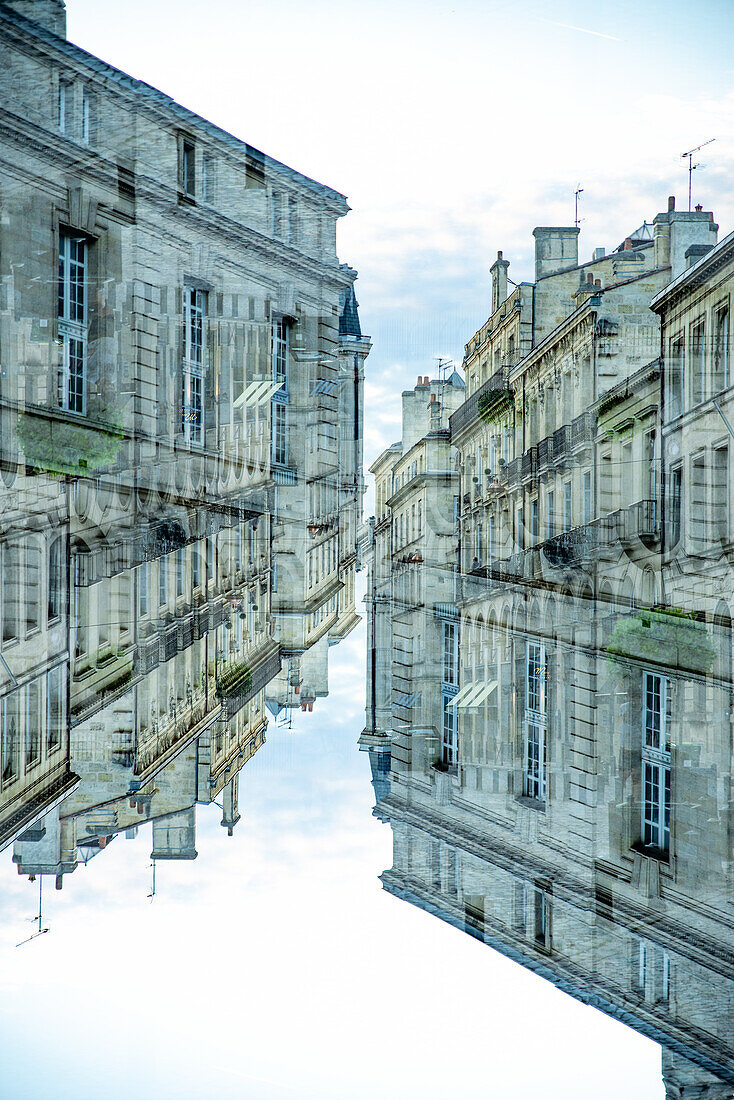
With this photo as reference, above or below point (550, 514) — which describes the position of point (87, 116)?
above

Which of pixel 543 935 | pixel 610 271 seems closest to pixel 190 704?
pixel 543 935

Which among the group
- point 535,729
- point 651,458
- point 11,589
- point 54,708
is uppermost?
point 651,458

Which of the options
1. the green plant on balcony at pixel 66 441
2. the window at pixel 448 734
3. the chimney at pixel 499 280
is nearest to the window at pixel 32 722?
the green plant on balcony at pixel 66 441

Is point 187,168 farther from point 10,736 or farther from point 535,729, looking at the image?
point 535,729

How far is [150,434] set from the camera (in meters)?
3.62

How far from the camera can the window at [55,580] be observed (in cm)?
357

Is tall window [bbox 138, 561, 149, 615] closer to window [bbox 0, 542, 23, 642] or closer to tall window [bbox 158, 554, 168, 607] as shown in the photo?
tall window [bbox 158, 554, 168, 607]

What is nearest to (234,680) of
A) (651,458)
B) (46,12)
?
(651,458)

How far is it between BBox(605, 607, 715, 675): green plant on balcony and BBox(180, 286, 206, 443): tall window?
71.5 inches

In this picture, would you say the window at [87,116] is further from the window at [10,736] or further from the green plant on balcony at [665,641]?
the green plant on balcony at [665,641]

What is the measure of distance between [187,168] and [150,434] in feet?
3.47

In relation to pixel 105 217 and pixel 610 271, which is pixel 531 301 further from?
pixel 105 217

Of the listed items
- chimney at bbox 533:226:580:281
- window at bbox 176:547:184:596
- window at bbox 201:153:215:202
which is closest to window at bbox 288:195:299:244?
window at bbox 201:153:215:202

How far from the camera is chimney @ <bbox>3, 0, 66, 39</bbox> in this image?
354 centimetres
